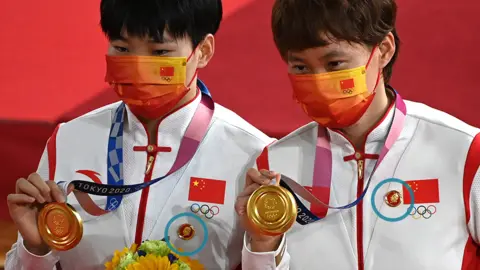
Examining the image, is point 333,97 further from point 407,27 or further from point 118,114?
point 407,27

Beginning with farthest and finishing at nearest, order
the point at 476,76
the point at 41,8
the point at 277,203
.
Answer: the point at 41,8, the point at 476,76, the point at 277,203

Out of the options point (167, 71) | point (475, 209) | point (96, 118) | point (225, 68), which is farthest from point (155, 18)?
point (225, 68)

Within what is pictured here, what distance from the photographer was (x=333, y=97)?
2875mm

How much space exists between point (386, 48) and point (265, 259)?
29.5 inches

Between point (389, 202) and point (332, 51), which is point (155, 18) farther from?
point (389, 202)

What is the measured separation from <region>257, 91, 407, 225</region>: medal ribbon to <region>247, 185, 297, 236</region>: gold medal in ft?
0.53

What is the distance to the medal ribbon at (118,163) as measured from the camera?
119 inches

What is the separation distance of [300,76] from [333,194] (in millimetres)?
381

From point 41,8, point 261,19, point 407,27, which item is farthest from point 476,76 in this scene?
point 41,8

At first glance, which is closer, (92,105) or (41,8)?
(92,105)

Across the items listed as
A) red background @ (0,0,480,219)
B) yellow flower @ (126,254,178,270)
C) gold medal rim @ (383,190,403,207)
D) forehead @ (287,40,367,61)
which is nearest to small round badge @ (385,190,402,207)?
gold medal rim @ (383,190,403,207)

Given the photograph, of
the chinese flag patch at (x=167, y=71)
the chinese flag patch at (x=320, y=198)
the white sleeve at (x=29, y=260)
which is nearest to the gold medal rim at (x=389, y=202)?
the chinese flag patch at (x=320, y=198)

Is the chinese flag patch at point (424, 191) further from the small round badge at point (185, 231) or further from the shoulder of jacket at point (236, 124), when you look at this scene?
the small round badge at point (185, 231)

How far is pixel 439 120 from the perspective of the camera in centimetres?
296
